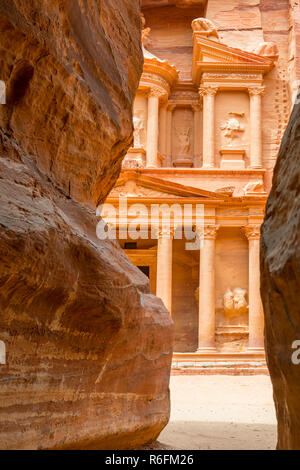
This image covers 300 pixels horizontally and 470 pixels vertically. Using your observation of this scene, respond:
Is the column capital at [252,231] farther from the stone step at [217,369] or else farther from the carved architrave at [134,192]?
the stone step at [217,369]

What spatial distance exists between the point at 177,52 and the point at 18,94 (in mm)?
24502

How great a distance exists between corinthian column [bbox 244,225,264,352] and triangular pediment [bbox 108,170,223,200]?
2167 millimetres

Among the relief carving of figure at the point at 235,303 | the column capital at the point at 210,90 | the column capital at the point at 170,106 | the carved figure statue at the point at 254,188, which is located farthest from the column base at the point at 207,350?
the column capital at the point at 170,106

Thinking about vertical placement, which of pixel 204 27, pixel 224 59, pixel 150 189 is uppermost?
pixel 204 27

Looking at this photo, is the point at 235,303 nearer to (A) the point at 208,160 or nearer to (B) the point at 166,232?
(B) the point at 166,232

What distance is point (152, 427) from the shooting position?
15.8ft

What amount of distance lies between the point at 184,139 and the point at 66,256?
73.3 ft

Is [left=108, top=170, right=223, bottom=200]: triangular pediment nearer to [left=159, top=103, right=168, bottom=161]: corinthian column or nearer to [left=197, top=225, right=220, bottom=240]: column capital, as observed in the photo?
[left=197, top=225, right=220, bottom=240]: column capital

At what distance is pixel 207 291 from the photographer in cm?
1995

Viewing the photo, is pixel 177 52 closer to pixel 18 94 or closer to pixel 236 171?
pixel 236 171

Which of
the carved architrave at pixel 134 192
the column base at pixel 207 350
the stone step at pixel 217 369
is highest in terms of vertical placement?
the carved architrave at pixel 134 192

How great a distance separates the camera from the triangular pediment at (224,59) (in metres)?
23.0

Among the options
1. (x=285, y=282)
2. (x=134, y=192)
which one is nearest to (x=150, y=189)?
(x=134, y=192)

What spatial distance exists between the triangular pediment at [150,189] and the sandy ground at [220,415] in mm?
7465
